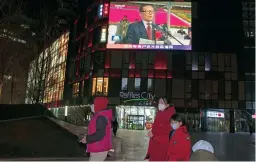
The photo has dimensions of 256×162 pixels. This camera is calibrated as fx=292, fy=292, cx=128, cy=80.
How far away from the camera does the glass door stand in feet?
127

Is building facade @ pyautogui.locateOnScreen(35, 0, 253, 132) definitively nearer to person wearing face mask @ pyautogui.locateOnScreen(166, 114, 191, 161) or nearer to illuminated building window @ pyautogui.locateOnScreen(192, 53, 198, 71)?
illuminated building window @ pyautogui.locateOnScreen(192, 53, 198, 71)

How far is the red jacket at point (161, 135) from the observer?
475cm

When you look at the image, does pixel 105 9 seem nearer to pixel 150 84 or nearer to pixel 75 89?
pixel 150 84

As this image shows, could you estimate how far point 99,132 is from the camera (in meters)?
A: 3.98

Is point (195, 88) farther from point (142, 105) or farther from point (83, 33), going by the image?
point (83, 33)

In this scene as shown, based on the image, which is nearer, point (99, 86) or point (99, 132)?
point (99, 132)

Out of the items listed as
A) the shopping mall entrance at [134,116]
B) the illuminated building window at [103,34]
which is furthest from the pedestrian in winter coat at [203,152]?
the illuminated building window at [103,34]

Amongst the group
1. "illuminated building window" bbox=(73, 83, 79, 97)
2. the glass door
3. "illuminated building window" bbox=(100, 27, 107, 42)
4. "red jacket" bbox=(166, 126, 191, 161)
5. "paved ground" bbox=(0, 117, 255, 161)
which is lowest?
the glass door

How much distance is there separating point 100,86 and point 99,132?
36269 mm

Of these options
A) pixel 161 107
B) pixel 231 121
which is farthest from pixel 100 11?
pixel 161 107

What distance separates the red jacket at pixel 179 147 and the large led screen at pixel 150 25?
37.1 m

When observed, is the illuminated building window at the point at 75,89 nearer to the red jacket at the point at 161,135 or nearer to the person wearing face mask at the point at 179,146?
the red jacket at the point at 161,135

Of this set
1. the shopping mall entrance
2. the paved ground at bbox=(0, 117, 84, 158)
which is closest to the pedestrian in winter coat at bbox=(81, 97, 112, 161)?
the paved ground at bbox=(0, 117, 84, 158)

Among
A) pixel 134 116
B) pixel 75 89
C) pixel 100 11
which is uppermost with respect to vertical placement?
pixel 100 11
